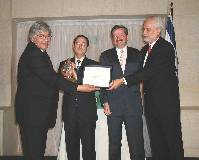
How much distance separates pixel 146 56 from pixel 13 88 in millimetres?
2775

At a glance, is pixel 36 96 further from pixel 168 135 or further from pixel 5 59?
pixel 5 59

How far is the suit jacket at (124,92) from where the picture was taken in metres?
2.89

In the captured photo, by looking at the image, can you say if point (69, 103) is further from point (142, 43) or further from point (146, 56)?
point (142, 43)

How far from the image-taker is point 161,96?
2619 millimetres

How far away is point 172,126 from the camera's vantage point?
259 centimetres

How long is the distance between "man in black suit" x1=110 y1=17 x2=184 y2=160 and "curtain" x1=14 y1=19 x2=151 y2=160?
6.31 ft

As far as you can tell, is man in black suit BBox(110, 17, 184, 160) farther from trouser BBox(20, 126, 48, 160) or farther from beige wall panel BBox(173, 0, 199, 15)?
beige wall panel BBox(173, 0, 199, 15)

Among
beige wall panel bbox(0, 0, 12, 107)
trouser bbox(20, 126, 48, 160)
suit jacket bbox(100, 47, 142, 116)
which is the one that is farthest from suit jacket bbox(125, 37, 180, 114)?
beige wall panel bbox(0, 0, 12, 107)

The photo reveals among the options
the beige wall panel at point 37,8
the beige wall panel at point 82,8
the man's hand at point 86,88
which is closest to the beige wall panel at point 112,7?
the beige wall panel at point 82,8

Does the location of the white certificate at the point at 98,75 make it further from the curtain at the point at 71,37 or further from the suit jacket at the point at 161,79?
the curtain at the point at 71,37

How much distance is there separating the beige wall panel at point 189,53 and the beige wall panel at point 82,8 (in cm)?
40

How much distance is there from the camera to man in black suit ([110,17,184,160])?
259 centimetres

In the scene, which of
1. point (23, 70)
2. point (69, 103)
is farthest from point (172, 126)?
point (23, 70)

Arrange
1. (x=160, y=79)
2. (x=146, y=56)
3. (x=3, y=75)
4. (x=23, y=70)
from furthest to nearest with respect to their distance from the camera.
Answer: (x=3, y=75) < (x=146, y=56) < (x=160, y=79) < (x=23, y=70)
